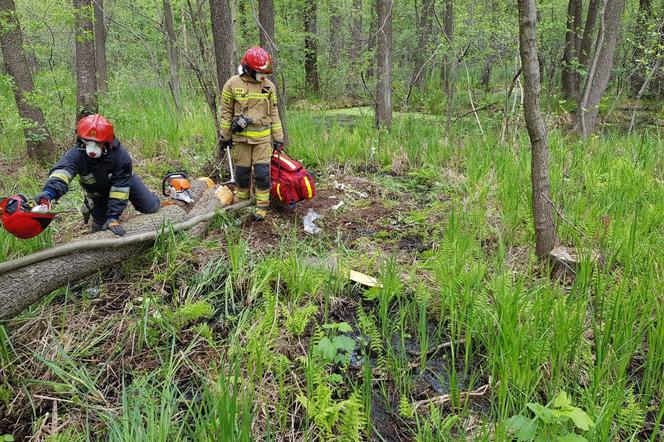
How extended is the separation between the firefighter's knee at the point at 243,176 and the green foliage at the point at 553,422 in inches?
145

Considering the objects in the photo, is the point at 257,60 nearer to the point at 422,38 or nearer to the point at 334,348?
the point at 334,348

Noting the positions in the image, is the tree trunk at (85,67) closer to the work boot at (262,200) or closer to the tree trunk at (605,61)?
the work boot at (262,200)

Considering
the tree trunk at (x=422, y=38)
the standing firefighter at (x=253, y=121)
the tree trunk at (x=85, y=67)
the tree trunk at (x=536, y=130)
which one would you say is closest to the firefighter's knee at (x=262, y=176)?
the standing firefighter at (x=253, y=121)

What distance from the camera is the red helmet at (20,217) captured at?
2633 millimetres

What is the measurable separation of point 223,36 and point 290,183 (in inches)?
85.8

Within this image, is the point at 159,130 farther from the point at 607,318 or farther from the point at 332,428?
the point at 607,318

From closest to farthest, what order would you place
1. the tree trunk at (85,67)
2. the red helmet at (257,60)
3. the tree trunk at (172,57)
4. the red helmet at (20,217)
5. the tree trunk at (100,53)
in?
the red helmet at (20,217) → the red helmet at (257,60) → the tree trunk at (85,67) → the tree trunk at (172,57) → the tree trunk at (100,53)

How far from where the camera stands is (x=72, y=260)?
2994 millimetres

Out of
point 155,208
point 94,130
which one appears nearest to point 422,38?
point 155,208

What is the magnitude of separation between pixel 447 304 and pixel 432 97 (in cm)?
1232

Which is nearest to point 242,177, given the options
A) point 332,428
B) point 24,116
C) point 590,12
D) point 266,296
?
point 266,296

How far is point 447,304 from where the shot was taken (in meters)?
2.76

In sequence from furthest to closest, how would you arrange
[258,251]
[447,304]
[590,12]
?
[590,12] < [258,251] < [447,304]

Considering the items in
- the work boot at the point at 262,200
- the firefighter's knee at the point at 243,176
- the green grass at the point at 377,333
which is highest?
the firefighter's knee at the point at 243,176
